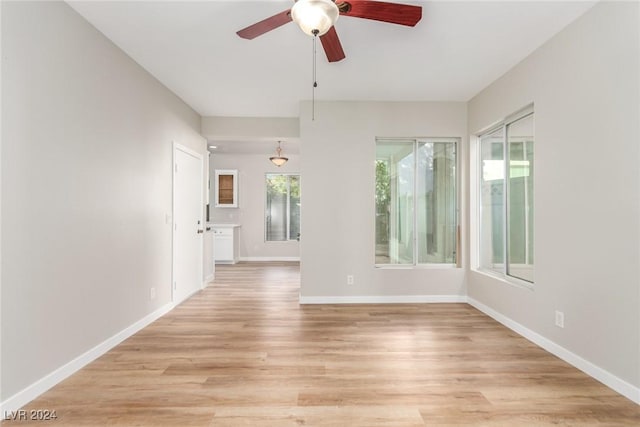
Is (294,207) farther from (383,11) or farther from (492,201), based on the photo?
(383,11)

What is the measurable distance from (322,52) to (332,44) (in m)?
0.79

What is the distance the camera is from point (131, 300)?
124 inches

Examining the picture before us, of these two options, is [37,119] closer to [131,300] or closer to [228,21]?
[228,21]

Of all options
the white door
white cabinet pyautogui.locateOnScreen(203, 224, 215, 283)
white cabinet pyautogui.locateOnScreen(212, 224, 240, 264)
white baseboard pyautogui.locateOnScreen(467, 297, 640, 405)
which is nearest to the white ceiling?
the white door

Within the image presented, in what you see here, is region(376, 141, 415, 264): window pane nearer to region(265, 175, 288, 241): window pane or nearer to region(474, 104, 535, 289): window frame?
region(474, 104, 535, 289): window frame

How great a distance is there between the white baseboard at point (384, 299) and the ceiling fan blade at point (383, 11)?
3.20 meters

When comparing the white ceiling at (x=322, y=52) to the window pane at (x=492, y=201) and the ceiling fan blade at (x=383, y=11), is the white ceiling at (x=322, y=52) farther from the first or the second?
the window pane at (x=492, y=201)

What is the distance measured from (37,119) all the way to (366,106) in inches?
131

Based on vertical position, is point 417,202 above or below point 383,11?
below

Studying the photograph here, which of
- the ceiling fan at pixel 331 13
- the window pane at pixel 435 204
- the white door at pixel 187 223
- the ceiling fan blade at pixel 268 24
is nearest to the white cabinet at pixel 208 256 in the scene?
the white door at pixel 187 223

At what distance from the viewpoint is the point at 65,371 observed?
2297 mm

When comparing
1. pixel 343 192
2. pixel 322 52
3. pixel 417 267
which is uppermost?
pixel 322 52

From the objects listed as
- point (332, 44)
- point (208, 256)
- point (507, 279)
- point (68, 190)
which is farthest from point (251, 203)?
point (332, 44)

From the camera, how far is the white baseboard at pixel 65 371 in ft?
6.27
